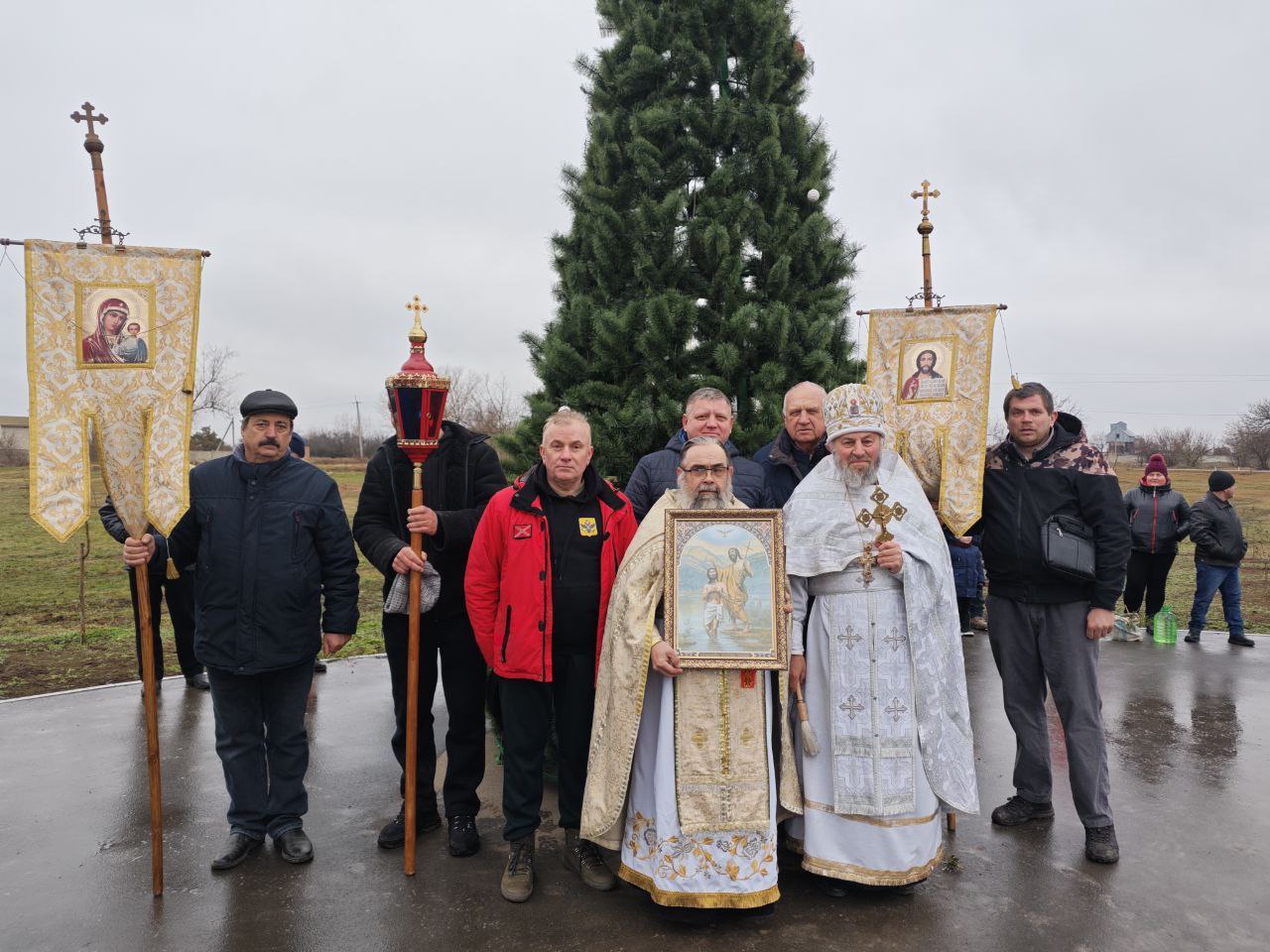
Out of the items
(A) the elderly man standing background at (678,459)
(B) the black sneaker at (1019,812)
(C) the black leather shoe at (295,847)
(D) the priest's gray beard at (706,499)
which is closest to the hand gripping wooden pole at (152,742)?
(C) the black leather shoe at (295,847)

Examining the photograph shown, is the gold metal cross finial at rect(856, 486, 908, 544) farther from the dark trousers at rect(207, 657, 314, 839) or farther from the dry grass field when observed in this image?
the dry grass field

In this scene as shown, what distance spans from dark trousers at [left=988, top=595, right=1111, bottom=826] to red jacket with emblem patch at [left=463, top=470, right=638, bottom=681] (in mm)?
2303

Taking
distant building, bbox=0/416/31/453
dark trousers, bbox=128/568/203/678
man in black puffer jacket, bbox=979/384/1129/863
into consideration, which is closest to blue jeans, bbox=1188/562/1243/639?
man in black puffer jacket, bbox=979/384/1129/863

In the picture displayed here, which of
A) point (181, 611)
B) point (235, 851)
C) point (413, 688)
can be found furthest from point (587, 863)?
point (181, 611)

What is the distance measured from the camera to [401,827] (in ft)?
14.3

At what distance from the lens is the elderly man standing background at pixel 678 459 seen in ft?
14.0

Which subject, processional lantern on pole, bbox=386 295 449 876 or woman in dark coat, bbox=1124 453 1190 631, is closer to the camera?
processional lantern on pole, bbox=386 295 449 876

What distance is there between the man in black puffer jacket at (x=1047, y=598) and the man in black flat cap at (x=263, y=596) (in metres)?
3.64

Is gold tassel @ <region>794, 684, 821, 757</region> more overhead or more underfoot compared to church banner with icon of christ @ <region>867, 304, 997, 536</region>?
more underfoot

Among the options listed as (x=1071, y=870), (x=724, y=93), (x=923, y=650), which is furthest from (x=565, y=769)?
(x=724, y=93)

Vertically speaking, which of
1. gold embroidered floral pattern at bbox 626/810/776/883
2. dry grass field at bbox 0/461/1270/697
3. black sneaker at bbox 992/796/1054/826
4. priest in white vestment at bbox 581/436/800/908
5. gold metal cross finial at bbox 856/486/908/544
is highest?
gold metal cross finial at bbox 856/486/908/544

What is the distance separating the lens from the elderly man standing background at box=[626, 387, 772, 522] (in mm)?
4262

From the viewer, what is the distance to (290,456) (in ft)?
14.5

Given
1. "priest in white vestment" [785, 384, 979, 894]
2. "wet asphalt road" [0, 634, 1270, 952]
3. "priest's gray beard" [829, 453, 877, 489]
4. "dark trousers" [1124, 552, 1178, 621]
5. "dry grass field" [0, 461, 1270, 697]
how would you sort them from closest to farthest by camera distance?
"wet asphalt road" [0, 634, 1270, 952], "priest in white vestment" [785, 384, 979, 894], "priest's gray beard" [829, 453, 877, 489], "dry grass field" [0, 461, 1270, 697], "dark trousers" [1124, 552, 1178, 621]
